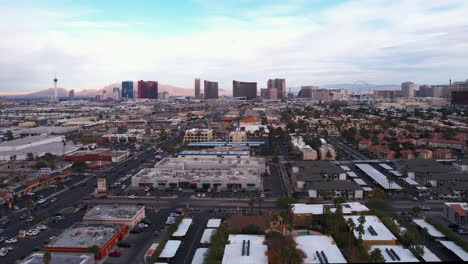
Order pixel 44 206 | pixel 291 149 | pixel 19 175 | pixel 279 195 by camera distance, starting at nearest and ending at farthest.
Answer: pixel 44 206, pixel 279 195, pixel 19 175, pixel 291 149

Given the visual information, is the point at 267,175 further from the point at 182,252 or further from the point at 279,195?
the point at 182,252

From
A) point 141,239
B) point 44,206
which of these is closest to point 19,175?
point 44,206

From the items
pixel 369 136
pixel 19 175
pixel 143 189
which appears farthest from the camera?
pixel 369 136

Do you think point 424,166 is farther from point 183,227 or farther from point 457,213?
point 183,227

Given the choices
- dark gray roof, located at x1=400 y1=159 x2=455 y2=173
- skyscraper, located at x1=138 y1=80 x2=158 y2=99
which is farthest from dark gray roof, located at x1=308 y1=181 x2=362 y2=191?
skyscraper, located at x1=138 y1=80 x2=158 y2=99

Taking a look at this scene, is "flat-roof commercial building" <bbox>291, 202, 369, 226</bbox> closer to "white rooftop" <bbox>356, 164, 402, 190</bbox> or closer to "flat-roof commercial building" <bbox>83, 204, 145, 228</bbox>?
"white rooftop" <bbox>356, 164, 402, 190</bbox>

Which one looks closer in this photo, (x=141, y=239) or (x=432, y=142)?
(x=141, y=239)

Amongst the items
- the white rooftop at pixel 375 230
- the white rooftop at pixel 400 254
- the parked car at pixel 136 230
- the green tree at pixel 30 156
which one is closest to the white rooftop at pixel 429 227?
the white rooftop at pixel 375 230
